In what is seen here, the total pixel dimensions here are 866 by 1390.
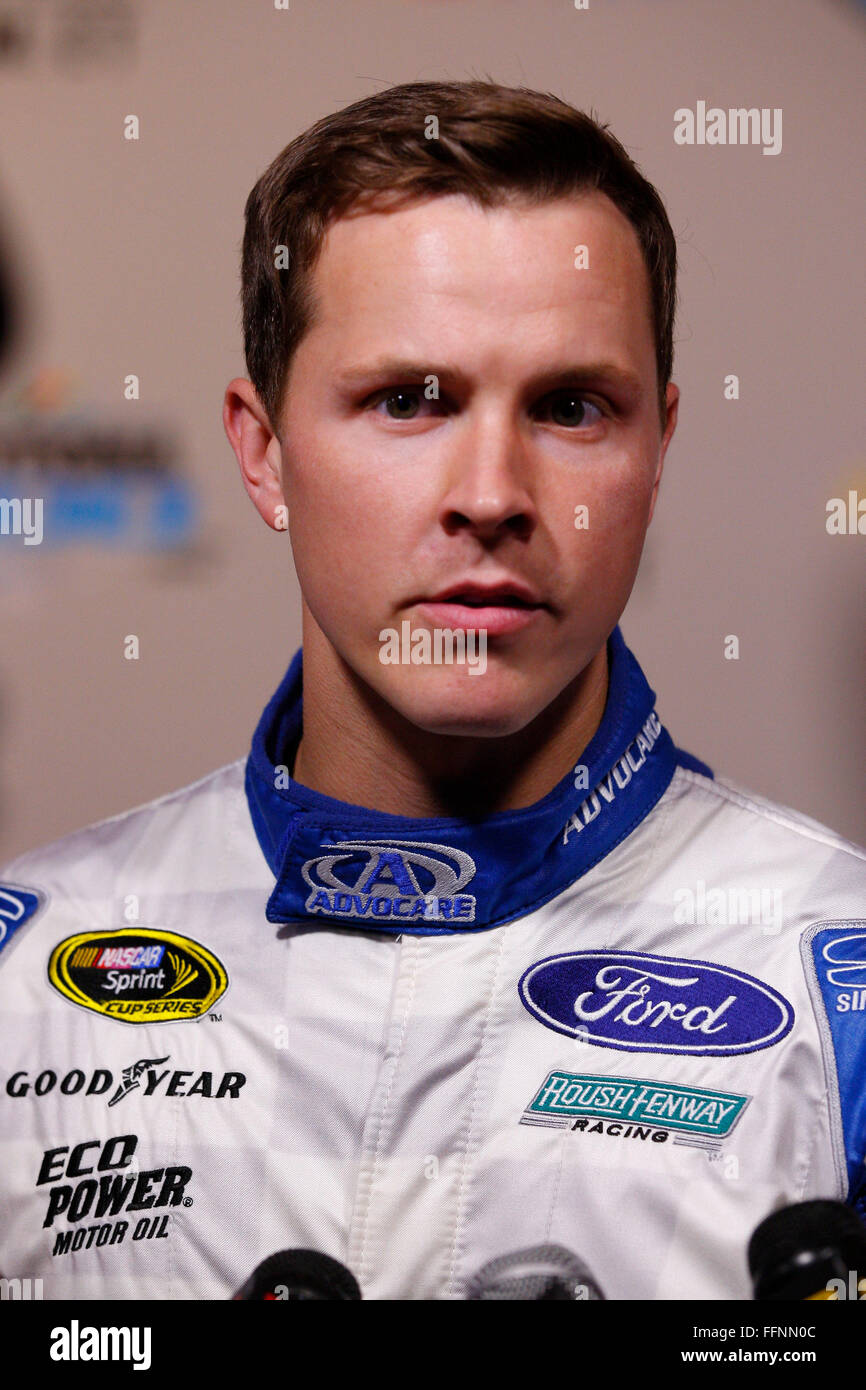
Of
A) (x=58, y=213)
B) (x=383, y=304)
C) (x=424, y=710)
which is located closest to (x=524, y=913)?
(x=424, y=710)

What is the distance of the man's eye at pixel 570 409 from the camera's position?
129cm

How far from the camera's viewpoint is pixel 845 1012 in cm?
132

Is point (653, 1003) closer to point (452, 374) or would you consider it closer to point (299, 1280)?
point (299, 1280)

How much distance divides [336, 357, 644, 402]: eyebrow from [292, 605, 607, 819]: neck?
241 millimetres

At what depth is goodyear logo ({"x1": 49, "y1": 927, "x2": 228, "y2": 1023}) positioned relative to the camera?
4.79 feet

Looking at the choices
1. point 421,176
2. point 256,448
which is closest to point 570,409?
point 421,176

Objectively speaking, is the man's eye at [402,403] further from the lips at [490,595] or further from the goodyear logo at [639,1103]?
the goodyear logo at [639,1103]

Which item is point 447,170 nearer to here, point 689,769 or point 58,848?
point 689,769

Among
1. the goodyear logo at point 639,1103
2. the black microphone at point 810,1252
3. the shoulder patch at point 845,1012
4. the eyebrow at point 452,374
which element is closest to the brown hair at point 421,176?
the eyebrow at point 452,374

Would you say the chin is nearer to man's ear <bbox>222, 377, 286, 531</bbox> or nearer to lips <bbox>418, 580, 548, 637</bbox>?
lips <bbox>418, 580, 548, 637</bbox>

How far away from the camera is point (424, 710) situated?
50.5 inches

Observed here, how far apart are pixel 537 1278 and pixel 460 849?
0.35m

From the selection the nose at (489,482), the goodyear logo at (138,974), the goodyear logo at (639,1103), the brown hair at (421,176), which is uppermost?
the brown hair at (421,176)

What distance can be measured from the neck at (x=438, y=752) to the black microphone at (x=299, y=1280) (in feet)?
1.28
